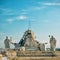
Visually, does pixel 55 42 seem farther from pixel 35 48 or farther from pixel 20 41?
pixel 20 41

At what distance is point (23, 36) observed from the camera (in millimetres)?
65938

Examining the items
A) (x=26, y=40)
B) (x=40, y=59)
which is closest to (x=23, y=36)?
(x=26, y=40)

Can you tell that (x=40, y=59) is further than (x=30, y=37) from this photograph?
No

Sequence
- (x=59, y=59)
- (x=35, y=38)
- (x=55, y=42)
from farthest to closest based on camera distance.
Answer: (x=35, y=38) → (x=55, y=42) → (x=59, y=59)

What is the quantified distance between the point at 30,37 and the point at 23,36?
1.95 meters

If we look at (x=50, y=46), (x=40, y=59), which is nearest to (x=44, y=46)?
(x=50, y=46)

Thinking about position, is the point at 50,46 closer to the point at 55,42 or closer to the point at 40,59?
the point at 55,42

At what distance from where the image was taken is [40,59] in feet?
139

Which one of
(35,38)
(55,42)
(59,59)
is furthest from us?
(35,38)

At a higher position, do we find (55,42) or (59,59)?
(55,42)

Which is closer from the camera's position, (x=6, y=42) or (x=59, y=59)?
(x=59, y=59)

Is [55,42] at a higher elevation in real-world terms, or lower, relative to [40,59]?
higher

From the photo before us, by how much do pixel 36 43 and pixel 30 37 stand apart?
88.3 inches

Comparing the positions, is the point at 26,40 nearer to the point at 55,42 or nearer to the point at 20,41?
the point at 20,41
